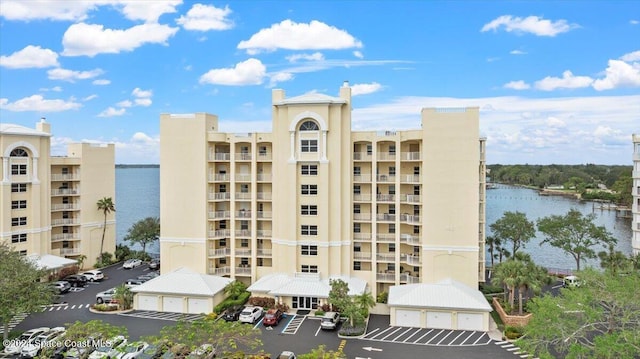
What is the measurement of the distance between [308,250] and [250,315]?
298 inches

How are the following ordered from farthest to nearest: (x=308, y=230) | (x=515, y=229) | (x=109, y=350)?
(x=515, y=229) → (x=308, y=230) → (x=109, y=350)

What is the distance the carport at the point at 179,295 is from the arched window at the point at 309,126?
14.5m

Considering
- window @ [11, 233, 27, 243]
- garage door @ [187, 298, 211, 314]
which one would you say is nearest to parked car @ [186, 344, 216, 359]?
garage door @ [187, 298, 211, 314]

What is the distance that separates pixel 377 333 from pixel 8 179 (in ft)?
117

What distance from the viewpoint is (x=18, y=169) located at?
43688mm

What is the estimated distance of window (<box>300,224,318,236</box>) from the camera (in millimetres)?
38344

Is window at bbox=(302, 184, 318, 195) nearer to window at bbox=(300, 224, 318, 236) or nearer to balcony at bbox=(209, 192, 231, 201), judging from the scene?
window at bbox=(300, 224, 318, 236)

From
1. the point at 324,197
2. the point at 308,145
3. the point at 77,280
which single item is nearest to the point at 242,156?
the point at 308,145

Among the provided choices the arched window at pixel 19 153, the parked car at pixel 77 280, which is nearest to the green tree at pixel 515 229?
the parked car at pixel 77 280

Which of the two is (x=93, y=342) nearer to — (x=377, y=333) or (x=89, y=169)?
(x=377, y=333)

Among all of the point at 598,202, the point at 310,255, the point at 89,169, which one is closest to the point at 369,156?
the point at 310,255

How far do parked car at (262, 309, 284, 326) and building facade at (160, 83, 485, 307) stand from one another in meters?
2.70

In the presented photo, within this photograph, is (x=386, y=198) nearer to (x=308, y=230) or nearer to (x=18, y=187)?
(x=308, y=230)

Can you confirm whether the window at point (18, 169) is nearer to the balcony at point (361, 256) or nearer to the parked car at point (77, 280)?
the parked car at point (77, 280)
